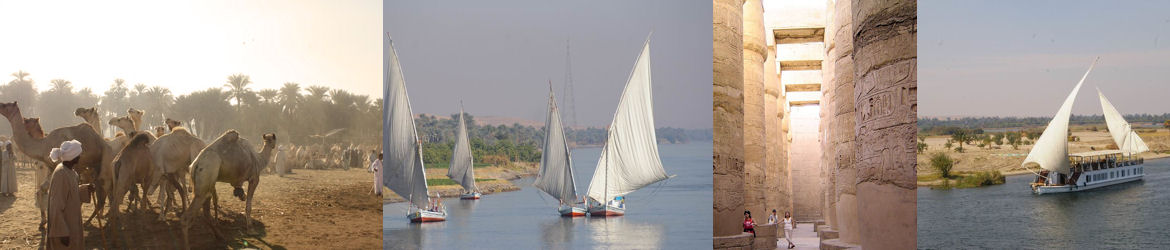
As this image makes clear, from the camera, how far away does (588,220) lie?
729 inches

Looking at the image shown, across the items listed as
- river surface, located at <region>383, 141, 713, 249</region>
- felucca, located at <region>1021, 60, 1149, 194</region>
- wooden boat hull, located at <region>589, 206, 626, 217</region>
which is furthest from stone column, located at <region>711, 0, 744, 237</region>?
wooden boat hull, located at <region>589, 206, 626, 217</region>

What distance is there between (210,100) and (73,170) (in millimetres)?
1994

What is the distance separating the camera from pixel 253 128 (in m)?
9.84

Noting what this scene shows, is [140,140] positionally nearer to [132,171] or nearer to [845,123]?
[132,171]

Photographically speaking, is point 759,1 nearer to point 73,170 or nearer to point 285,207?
point 285,207

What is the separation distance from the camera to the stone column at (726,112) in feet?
33.9

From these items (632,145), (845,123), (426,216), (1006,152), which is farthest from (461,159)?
(1006,152)

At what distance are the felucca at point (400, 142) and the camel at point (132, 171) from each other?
14.5 feet

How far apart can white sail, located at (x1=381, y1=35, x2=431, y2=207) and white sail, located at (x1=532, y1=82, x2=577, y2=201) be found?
3.12 metres

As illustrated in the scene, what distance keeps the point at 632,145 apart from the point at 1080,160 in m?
10.8

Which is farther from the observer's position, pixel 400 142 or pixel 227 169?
pixel 400 142

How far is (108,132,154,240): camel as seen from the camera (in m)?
8.54

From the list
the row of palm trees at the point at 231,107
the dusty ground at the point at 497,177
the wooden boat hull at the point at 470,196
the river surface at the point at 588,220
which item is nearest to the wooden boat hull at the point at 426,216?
the river surface at the point at 588,220

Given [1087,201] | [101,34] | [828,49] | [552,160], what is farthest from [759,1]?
[101,34]
